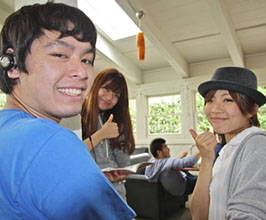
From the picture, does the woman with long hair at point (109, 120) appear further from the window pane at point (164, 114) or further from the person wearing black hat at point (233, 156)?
the window pane at point (164, 114)

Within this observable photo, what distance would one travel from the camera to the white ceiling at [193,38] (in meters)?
4.02

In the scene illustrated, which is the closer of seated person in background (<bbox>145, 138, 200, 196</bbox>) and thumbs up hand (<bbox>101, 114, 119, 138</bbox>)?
thumbs up hand (<bbox>101, 114, 119, 138</bbox>)

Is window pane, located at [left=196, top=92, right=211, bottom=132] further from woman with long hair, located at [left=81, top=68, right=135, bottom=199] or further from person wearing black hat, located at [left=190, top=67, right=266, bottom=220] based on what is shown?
person wearing black hat, located at [left=190, top=67, right=266, bottom=220]

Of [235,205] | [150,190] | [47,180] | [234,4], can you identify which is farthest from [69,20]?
[234,4]

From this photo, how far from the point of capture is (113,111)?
193 cm

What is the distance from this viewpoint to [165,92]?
23.6 ft

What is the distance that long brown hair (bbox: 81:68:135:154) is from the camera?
1694 millimetres

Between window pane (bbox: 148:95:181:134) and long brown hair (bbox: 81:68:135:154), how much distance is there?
5.46m

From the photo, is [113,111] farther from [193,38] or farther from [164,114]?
[164,114]

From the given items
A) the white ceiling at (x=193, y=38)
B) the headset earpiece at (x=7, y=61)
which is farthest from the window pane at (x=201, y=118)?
the headset earpiece at (x=7, y=61)

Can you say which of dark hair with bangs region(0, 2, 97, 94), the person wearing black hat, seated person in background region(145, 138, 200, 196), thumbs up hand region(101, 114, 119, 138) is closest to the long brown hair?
thumbs up hand region(101, 114, 119, 138)

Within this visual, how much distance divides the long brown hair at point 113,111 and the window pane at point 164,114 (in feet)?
17.9

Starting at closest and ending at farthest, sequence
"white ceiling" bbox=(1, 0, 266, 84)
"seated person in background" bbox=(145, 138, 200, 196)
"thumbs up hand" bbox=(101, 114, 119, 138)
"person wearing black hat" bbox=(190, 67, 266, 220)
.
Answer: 1. "person wearing black hat" bbox=(190, 67, 266, 220)
2. "thumbs up hand" bbox=(101, 114, 119, 138)
3. "seated person in background" bbox=(145, 138, 200, 196)
4. "white ceiling" bbox=(1, 0, 266, 84)

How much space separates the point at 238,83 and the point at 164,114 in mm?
6071
